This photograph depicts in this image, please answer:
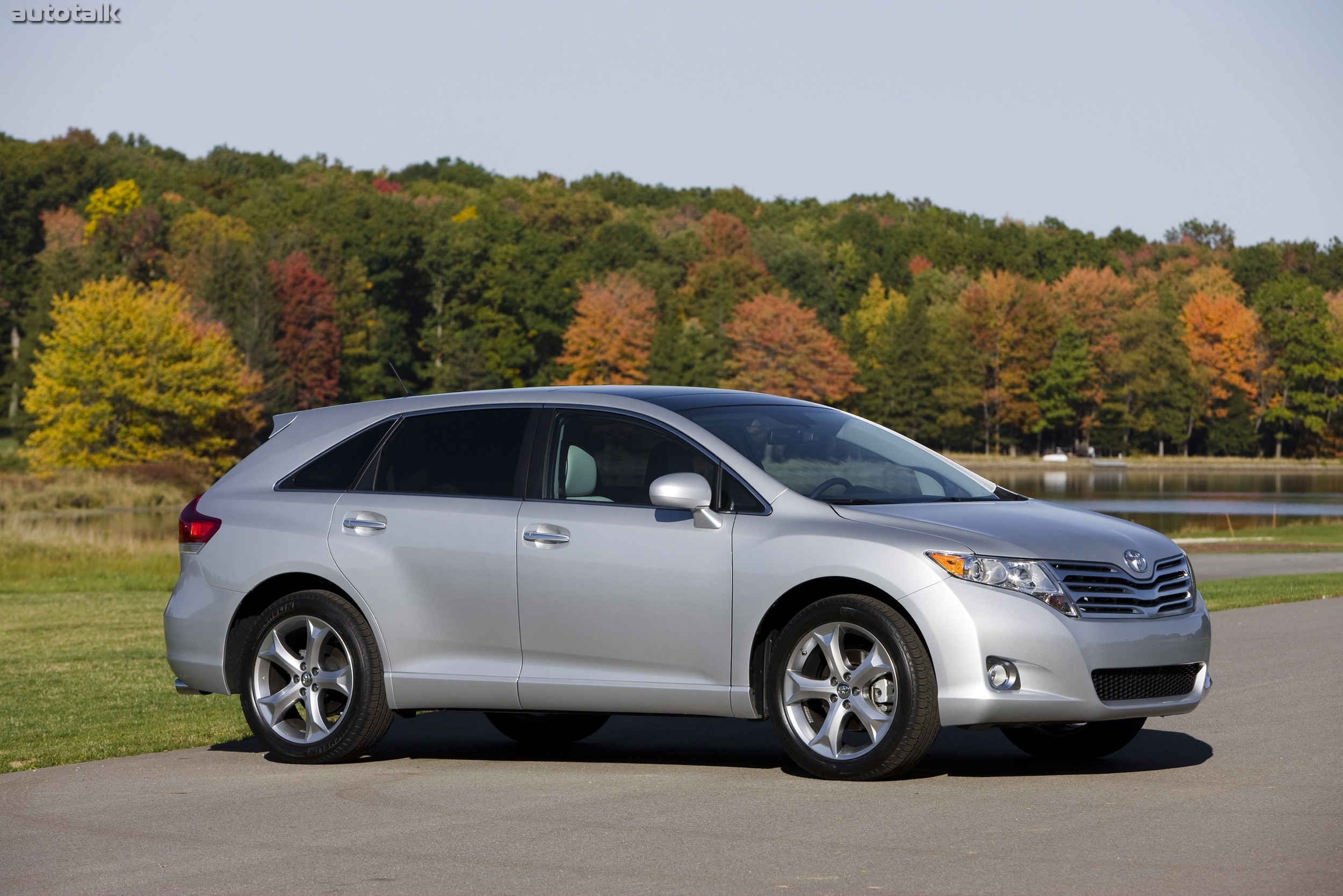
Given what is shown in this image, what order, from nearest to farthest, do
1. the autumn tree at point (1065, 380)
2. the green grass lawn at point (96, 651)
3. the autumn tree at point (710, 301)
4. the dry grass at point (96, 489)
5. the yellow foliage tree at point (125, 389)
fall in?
the green grass lawn at point (96, 651) < the dry grass at point (96, 489) < the yellow foliage tree at point (125, 389) < the autumn tree at point (710, 301) < the autumn tree at point (1065, 380)

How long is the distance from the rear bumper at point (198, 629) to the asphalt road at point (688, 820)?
0.44 meters

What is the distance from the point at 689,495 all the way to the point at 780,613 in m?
0.70

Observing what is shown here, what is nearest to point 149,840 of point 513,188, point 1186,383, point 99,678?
point 99,678

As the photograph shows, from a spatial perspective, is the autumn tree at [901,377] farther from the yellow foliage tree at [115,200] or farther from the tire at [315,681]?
the tire at [315,681]

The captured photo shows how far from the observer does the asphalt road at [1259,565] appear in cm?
2641

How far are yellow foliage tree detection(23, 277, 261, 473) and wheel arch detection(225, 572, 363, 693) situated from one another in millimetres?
64144

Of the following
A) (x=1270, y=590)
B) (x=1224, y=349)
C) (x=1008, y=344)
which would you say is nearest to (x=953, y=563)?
(x=1270, y=590)

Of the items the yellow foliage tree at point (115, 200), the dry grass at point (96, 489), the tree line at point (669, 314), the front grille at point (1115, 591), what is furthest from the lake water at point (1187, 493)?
the yellow foliage tree at point (115, 200)

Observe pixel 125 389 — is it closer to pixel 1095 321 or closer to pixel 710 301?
pixel 710 301

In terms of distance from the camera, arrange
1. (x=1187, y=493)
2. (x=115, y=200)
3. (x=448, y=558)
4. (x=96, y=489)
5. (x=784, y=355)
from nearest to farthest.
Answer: (x=448, y=558)
(x=96, y=489)
(x=1187, y=493)
(x=784, y=355)
(x=115, y=200)

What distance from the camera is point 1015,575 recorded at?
7.44m

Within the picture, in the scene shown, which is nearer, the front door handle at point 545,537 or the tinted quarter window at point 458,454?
the front door handle at point 545,537

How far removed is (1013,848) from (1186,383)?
392 ft

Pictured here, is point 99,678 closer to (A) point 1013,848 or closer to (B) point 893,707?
(B) point 893,707
